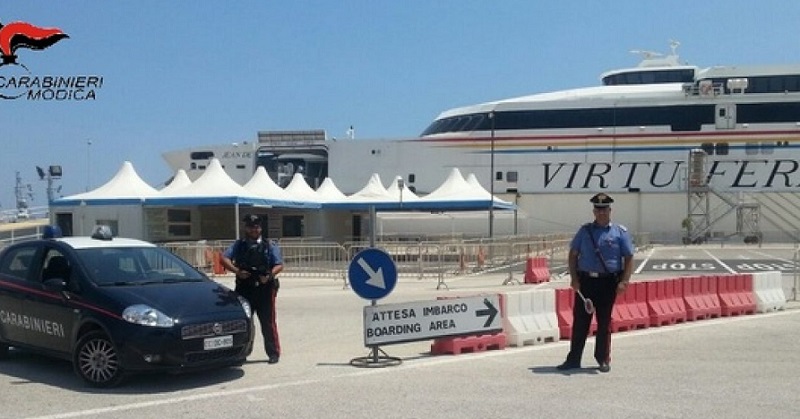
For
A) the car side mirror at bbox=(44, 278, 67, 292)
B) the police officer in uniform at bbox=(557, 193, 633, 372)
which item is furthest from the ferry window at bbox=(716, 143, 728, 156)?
the car side mirror at bbox=(44, 278, 67, 292)

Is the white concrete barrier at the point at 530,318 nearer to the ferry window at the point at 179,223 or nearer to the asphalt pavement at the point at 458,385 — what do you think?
the asphalt pavement at the point at 458,385

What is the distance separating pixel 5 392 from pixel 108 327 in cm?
112

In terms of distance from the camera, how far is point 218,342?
7582 millimetres

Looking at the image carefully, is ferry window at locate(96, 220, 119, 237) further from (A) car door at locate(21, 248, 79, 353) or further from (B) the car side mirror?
(B) the car side mirror

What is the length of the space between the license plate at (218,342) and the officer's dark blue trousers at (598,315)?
3.35 meters

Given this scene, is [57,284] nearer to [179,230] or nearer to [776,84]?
[179,230]

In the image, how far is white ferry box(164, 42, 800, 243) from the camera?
157 feet

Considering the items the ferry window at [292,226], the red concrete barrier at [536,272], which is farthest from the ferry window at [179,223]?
the red concrete barrier at [536,272]

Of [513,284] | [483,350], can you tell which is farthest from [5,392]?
[513,284]

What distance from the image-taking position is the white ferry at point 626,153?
47844 millimetres

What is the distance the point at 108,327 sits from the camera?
7.34 meters

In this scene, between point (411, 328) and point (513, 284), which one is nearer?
point (411, 328)

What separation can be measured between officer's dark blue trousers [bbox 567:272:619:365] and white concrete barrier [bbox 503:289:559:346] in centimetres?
157

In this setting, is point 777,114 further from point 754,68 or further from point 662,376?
point 662,376
